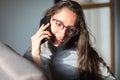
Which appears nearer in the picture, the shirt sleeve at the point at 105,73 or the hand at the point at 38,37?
the hand at the point at 38,37

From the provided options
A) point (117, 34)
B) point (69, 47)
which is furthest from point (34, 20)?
point (69, 47)

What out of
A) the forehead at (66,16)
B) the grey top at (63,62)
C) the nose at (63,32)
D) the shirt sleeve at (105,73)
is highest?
the forehead at (66,16)

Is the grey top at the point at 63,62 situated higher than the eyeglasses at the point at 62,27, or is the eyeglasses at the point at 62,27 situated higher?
the eyeglasses at the point at 62,27

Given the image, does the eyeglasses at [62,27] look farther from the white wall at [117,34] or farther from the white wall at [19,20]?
the white wall at [117,34]

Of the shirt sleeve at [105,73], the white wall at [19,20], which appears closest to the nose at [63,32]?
the shirt sleeve at [105,73]

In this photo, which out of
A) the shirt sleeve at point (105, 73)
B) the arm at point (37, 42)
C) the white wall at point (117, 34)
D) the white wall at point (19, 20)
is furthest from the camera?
the white wall at point (117, 34)

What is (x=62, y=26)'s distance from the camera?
0.71 metres

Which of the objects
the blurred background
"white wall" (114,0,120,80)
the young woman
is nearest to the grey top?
the young woman

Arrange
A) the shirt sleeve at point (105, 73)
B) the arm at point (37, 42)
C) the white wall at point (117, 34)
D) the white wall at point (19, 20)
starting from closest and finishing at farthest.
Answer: the arm at point (37, 42) → the shirt sleeve at point (105, 73) → the white wall at point (19, 20) → the white wall at point (117, 34)

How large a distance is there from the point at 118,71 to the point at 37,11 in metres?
0.98

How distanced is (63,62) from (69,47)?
47 mm

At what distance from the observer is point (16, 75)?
29cm

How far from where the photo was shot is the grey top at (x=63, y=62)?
71cm

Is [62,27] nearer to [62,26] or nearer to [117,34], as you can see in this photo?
[62,26]
